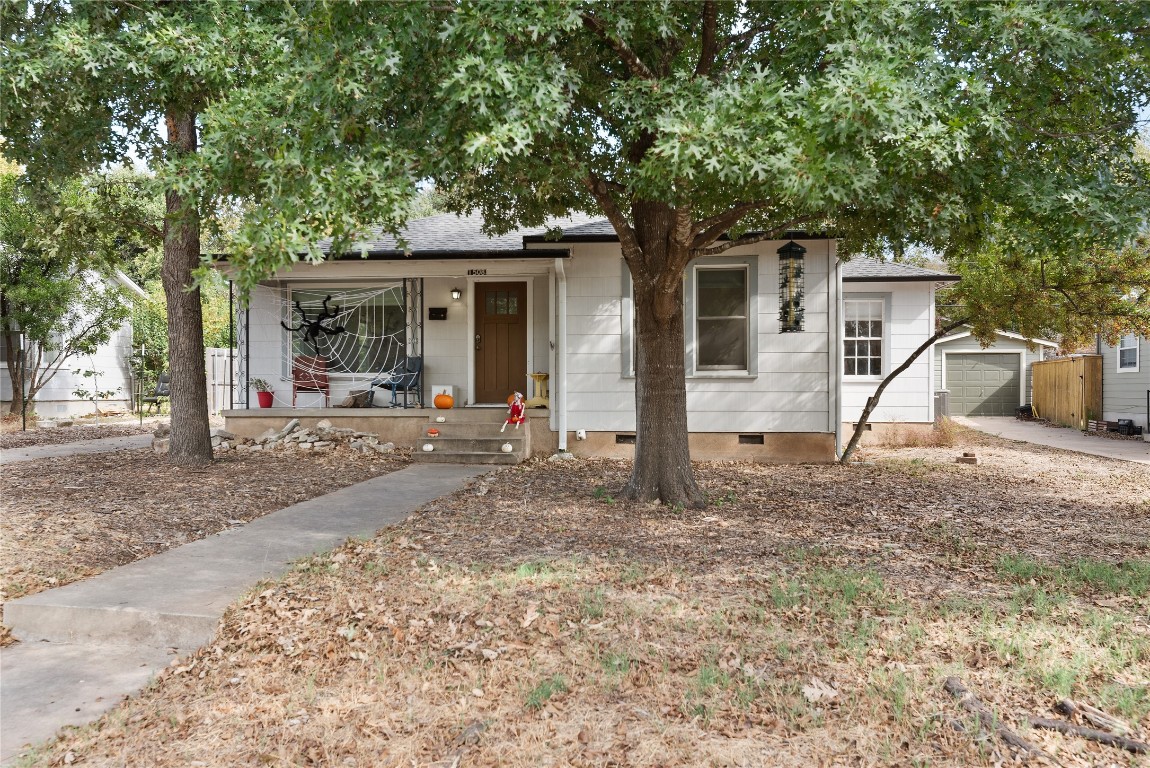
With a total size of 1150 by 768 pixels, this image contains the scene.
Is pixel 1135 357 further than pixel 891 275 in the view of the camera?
Yes

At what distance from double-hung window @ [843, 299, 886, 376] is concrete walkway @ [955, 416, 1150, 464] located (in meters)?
3.37

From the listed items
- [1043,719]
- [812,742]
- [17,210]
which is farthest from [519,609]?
[17,210]

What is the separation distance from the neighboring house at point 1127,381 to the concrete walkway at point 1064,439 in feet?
2.87

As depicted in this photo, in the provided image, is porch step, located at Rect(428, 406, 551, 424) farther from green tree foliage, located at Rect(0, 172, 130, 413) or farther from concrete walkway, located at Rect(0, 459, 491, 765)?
concrete walkway, located at Rect(0, 459, 491, 765)

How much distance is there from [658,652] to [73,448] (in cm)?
1061

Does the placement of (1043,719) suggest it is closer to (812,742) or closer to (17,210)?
(812,742)

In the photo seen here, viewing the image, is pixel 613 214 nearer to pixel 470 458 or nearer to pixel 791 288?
pixel 791 288

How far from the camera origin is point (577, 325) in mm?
10062

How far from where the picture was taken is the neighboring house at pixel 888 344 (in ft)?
41.9

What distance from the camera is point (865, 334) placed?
12930 mm

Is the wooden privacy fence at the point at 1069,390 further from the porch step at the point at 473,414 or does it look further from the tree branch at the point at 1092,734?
the tree branch at the point at 1092,734

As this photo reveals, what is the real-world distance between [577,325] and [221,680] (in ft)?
24.3

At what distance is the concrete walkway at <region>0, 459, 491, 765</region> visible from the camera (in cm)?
298

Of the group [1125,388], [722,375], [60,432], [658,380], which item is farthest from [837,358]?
[60,432]
